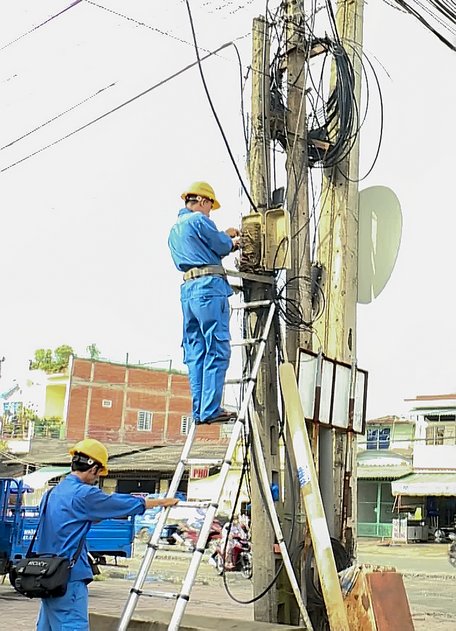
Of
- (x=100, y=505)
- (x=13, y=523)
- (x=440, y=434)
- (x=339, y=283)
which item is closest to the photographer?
(x=100, y=505)

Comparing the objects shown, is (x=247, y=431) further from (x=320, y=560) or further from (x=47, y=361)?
(x=47, y=361)

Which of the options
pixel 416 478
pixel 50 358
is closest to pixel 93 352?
pixel 50 358

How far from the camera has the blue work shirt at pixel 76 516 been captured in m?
5.38

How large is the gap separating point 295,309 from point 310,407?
0.74 m

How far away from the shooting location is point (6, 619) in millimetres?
12523

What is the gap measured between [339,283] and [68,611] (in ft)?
10.4

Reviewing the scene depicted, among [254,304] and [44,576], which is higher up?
[254,304]

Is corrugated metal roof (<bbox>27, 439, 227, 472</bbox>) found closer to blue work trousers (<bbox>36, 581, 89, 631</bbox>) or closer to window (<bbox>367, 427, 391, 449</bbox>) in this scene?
window (<bbox>367, 427, 391, 449</bbox>)

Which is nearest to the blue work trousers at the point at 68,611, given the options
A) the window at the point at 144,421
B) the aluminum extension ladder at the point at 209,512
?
the aluminum extension ladder at the point at 209,512

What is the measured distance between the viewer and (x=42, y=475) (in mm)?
42125

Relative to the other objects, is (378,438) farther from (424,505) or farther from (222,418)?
(222,418)

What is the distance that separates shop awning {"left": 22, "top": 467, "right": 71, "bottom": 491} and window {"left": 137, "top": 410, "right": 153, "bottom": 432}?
10.8m

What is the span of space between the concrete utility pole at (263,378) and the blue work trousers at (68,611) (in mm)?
1444

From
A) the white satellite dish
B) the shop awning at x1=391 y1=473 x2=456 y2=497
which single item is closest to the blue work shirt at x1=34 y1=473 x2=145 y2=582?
the white satellite dish
